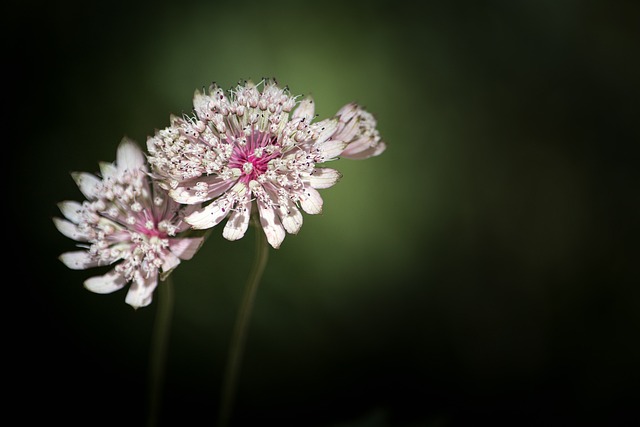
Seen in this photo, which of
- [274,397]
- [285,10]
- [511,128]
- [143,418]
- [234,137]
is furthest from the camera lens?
[511,128]

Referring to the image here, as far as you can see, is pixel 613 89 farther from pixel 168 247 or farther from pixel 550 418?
pixel 168 247

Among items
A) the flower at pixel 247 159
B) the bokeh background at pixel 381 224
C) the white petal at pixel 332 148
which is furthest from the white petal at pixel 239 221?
the bokeh background at pixel 381 224

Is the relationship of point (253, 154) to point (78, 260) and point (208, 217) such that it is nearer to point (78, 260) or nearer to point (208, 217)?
point (208, 217)

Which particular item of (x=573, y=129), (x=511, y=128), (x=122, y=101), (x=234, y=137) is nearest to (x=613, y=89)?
(x=573, y=129)

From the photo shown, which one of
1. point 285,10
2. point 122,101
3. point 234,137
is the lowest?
point 234,137

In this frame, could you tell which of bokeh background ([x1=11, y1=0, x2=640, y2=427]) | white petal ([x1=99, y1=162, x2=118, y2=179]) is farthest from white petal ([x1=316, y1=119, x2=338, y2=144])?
bokeh background ([x1=11, y1=0, x2=640, y2=427])

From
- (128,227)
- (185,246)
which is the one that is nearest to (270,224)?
(185,246)
